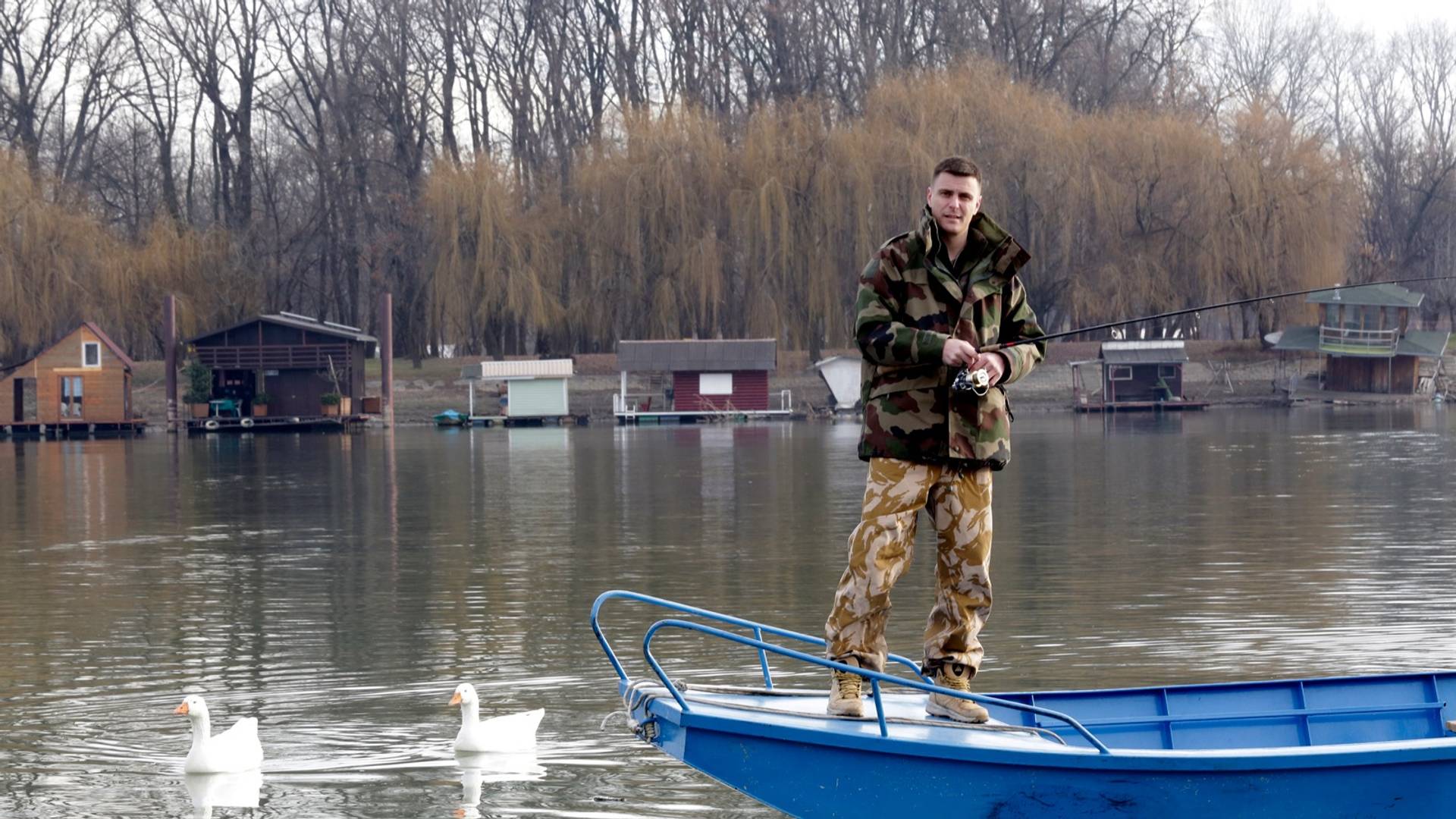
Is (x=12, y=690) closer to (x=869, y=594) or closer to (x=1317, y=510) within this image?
(x=869, y=594)

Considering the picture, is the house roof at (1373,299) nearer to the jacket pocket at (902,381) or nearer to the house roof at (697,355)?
the house roof at (697,355)

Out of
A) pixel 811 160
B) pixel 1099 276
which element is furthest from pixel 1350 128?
pixel 811 160

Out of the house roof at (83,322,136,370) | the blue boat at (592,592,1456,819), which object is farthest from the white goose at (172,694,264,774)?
the house roof at (83,322,136,370)

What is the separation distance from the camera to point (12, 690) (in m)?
11.0

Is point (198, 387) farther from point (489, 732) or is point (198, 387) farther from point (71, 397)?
point (489, 732)

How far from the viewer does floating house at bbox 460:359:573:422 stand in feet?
209

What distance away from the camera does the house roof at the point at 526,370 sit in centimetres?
6347

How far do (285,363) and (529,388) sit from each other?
887cm

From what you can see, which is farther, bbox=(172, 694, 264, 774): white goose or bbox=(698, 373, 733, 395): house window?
bbox=(698, 373, 733, 395): house window

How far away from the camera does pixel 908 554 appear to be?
7078 mm

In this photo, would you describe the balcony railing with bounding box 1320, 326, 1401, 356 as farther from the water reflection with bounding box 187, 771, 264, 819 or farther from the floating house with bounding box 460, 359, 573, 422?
the water reflection with bounding box 187, 771, 264, 819

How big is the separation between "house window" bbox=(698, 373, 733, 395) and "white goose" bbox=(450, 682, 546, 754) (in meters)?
54.8

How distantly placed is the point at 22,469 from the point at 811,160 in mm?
33159

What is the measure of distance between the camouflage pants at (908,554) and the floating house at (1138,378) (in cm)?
5834
